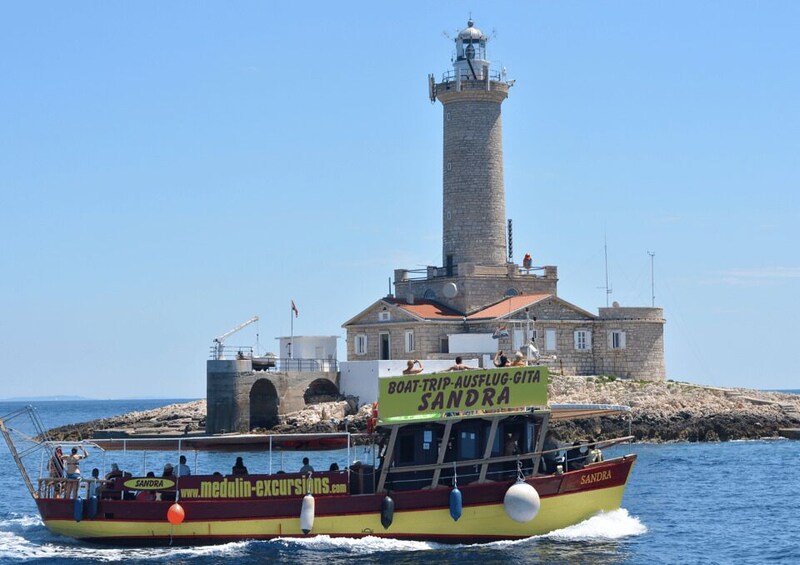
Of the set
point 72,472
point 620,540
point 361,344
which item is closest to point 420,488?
point 620,540

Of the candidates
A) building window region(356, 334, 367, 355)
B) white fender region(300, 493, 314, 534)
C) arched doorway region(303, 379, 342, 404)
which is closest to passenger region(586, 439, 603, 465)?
white fender region(300, 493, 314, 534)

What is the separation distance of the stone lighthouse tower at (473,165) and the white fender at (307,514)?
32543 mm

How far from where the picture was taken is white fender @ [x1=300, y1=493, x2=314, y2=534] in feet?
82.5

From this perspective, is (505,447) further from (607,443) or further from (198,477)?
(198,477)

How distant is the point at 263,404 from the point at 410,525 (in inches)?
1128

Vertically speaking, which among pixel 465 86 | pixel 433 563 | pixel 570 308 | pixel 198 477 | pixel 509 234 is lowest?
pixel 433 563

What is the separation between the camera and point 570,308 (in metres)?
56.8

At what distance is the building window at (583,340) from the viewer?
57.0m

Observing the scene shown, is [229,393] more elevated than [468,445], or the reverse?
[229,393]

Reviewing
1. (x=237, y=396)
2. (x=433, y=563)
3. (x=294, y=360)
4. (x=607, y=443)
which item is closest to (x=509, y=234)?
(x=294, y=360)

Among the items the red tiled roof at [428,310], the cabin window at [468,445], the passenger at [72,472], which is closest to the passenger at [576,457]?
the cabin window at [468,445]

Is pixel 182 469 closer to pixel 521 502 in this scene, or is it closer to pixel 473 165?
pixel 521 502

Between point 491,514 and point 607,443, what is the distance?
3352 millimetres

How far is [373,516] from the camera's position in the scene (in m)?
25.4
